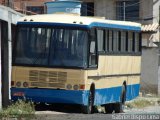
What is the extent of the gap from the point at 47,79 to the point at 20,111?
83.8 inches

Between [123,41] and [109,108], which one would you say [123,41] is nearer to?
[123,41]

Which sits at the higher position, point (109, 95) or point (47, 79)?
point (47, 79)

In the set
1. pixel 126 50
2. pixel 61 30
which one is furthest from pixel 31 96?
pixel 126 50

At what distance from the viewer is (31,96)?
62.1 ft

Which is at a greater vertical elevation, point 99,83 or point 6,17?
point 6,17

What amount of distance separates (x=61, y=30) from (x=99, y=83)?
2.63 metres

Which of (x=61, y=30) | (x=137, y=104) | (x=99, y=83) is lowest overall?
(x=137, y=104)

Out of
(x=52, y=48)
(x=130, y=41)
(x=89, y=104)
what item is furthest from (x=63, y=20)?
(x=130, y=41)

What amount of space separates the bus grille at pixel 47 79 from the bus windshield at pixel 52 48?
28cm

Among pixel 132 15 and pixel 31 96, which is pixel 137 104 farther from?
pixel 132 15

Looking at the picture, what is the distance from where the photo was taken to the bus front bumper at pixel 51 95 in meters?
18.6

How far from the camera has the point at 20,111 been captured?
17.0 meters

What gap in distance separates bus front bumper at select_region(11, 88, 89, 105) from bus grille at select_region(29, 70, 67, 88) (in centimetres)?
17

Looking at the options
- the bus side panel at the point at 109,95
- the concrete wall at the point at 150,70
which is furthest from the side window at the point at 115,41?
the concrete wall at the point at 150,70
